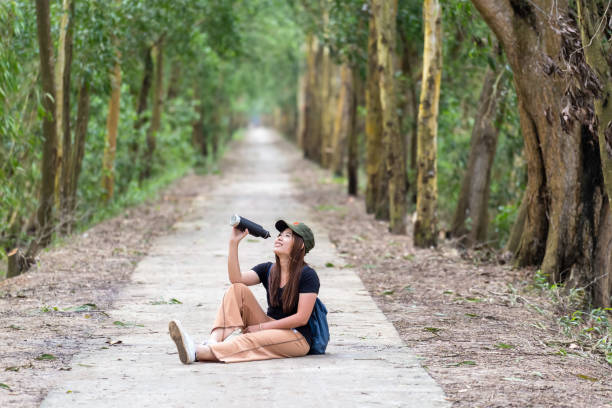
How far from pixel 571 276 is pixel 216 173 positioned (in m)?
26.3

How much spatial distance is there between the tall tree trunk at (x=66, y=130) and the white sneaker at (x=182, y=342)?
849 cm

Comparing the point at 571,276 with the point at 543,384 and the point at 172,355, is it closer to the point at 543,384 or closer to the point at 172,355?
the point at 543,384

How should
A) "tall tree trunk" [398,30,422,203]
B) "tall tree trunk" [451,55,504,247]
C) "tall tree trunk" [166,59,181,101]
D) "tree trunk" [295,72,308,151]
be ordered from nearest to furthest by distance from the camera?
1. "tall tree trunk" [451,55,504,247]
2. "tall tree trunk" [398,30,422,203]
3. "tall tree trunk" [166,59,181,101]
4. "tree trunk" [295,72,308,151]

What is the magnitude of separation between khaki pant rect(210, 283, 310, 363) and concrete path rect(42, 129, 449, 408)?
9cm

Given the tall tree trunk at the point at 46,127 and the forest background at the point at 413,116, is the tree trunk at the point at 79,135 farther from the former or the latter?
the tall tree trunk at the point at 46,127

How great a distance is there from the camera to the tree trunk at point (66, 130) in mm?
15570

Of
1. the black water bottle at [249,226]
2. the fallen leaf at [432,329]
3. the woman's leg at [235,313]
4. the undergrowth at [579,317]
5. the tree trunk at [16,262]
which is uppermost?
the black water bottle at [249,226]

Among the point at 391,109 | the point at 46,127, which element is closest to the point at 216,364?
the point at 46,127

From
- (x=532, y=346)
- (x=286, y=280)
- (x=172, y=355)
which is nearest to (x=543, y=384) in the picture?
(x=532, y=346)

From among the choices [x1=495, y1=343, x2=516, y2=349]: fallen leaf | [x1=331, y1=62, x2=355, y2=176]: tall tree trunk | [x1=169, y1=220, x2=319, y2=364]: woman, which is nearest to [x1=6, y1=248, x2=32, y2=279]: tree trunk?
[x1=169, y1=220, x2=319, y2=364]: woman

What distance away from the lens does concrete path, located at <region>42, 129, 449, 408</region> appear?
603cm

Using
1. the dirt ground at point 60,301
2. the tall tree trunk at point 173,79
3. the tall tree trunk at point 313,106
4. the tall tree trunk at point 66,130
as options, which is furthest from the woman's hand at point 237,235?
the tall tree trunk at point 313,106

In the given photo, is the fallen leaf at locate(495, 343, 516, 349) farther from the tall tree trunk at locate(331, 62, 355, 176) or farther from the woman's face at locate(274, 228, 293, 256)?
the tall tree trunk at locate(331, 62, 355, 176)

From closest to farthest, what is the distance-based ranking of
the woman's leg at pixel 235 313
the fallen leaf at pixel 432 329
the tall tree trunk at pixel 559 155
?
the woman's leg at pixel 235 313 < the fallen leaf at pixel 432 329 < the tall tree trunk at pixel 559 155
